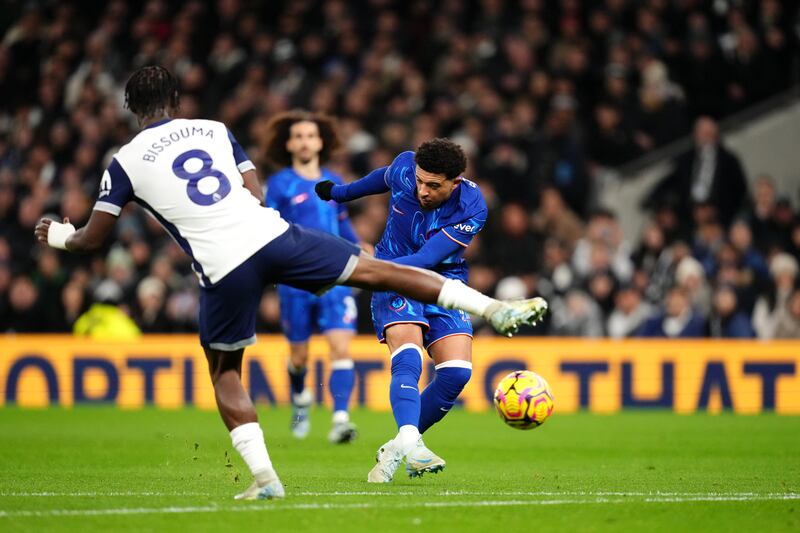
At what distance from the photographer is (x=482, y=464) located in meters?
9.53

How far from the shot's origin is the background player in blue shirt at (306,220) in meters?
11.7

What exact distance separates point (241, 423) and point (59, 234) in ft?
4.62

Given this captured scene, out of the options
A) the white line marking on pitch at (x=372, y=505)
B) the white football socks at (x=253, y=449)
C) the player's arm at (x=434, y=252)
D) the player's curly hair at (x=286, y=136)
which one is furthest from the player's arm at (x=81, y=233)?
the player's curly hair at (x=286, y=136)

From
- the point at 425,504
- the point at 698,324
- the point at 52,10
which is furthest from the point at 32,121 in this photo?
the point at 425,504

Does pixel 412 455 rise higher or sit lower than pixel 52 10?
lower

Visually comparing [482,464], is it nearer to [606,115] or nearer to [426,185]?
[426,185]

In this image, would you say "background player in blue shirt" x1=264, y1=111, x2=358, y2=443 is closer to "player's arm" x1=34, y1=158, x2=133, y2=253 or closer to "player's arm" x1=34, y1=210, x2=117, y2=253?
"player's arm" x1=34, y1=210, x2=117, y2=253

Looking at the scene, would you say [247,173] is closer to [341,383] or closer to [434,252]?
[434,252]

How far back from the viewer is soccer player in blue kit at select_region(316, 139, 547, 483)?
7.66 metres

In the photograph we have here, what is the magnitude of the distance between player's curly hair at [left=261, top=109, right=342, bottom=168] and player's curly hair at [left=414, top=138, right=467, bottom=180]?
4.25 m

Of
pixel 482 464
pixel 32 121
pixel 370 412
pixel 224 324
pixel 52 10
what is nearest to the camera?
pixel 224 324

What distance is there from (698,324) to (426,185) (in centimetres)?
900

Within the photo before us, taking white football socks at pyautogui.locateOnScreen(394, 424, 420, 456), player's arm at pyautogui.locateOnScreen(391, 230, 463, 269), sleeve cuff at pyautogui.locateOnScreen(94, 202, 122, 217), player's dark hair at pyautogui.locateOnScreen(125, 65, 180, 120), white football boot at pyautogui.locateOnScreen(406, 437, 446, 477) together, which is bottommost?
white football boot at pyautogui.locateOnScreen(406, 437, 446, 477)

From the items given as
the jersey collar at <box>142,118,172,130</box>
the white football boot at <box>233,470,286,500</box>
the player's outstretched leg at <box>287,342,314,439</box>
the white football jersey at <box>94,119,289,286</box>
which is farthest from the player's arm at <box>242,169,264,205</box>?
the player's outstretched leg at <box>287,342,314,439</box>
